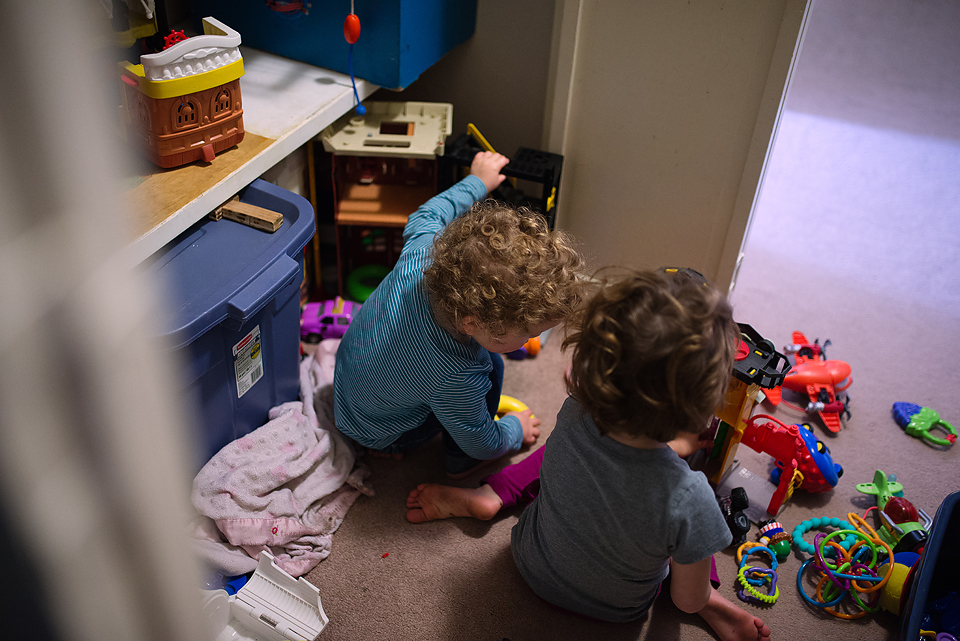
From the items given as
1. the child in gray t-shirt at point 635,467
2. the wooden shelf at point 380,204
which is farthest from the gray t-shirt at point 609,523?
→ the wooden shelf at point 380,204

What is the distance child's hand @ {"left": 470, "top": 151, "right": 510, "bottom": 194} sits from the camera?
1267 millimetres

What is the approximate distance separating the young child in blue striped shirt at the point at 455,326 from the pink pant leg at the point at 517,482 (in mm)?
37

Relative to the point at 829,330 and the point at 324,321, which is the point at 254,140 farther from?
the point at 829,330

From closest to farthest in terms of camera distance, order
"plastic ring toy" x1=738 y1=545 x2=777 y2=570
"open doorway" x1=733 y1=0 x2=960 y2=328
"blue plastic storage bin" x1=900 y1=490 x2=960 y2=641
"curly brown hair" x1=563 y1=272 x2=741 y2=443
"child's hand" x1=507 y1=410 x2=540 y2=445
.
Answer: "curly brown hair" x1=563 y1=272 x2=741 y2=443
"blue plastic storage bin" x1=900 y1=490 x2=960 y2=641
"plastic ring toy" x1=738 y1=545 x2=777 y2=570
"child's hand" x1=507 y1=410 x2=540 y2=445
"open doorway" x1=733 y1=0 x2=960 y2=328

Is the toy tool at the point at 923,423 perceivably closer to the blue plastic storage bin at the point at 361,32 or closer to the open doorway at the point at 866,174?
the open doorway at the point at 866,174

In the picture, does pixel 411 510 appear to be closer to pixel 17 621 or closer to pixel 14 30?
pixel 17 621

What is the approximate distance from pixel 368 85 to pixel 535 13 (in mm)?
421

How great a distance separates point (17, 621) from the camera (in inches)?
24.0

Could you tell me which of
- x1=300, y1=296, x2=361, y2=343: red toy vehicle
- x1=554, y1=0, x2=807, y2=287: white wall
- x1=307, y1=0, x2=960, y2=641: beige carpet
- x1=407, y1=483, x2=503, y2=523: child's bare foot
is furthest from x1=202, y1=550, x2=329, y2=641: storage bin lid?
x1=554, y1=0, x2=807, y2=287: white wall

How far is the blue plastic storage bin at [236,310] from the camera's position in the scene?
90cm

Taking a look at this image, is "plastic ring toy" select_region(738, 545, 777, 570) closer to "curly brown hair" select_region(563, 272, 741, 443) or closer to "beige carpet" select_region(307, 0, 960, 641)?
"beige carpet" select_region(307, 0, 960, 641)

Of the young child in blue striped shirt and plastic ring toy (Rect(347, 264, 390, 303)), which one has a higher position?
the young child in blue striped shirt

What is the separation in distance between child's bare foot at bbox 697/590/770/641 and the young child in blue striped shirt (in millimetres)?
389

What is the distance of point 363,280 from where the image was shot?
60.8 inches
